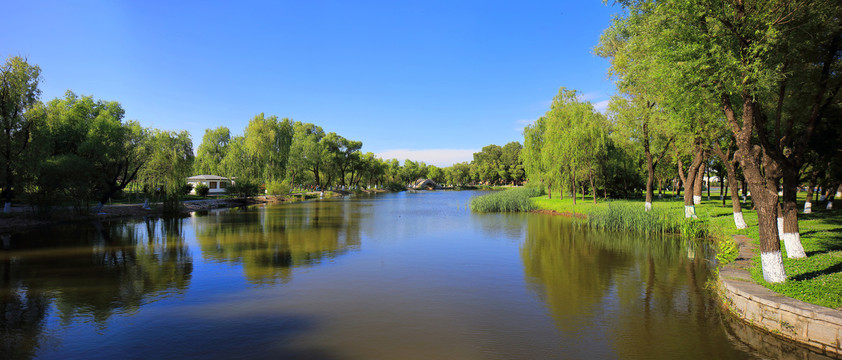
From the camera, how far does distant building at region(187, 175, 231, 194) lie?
5218 cm

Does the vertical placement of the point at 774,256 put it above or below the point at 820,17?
below

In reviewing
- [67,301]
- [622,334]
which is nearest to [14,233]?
[67,301]

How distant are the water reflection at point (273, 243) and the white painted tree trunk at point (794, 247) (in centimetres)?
1307

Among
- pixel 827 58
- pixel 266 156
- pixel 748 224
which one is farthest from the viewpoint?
pixel 266 156

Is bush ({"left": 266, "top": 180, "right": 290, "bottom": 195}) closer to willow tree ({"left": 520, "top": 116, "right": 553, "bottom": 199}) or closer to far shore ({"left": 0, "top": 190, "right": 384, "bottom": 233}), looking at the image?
far shore ({"left": 0, "top": 190, "right": 384, "bottom": 233})

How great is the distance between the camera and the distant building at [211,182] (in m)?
52.2

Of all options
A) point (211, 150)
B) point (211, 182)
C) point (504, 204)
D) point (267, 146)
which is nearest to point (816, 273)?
point (504, 204)

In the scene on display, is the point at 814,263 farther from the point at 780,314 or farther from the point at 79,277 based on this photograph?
the point at 79,277

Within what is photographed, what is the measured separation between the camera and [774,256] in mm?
7559

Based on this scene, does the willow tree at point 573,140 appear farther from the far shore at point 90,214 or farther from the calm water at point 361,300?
the far shore at point 90,214

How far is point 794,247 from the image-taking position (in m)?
9.42

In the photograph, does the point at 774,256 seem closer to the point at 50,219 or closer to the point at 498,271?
the point at 498,271

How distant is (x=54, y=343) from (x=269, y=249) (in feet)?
30.0

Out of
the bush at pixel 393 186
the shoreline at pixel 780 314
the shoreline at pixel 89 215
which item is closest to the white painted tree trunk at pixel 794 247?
the shoreline at pixel 780 314
